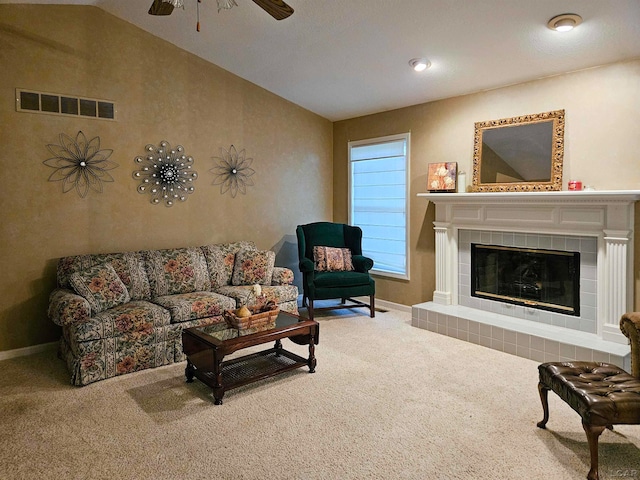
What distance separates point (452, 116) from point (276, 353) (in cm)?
316

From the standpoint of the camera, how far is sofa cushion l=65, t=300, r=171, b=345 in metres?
3.26

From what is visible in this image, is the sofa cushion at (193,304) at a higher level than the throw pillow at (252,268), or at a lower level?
lower

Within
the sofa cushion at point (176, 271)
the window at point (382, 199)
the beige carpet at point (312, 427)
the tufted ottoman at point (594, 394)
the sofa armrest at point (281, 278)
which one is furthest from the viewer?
the window at point (382, 199)

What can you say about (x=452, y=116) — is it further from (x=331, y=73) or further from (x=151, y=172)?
(x=151, y=172)

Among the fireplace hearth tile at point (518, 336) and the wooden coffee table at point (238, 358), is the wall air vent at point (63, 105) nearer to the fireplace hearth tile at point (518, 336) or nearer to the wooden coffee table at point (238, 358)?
the wooden coffee table at point (238, 358)

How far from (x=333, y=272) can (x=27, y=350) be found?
3125mm

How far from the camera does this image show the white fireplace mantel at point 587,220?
3.53 m

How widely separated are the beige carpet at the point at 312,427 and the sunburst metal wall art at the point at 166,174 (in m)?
1.88

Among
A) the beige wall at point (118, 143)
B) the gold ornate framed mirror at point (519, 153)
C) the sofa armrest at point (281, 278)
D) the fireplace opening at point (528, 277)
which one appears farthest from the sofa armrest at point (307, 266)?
the gold ornate framed mirror at point (519, 153)

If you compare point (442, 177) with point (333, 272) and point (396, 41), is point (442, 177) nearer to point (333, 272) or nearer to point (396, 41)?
point (396, 41)

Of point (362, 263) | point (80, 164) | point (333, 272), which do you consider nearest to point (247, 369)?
point (333, 272)

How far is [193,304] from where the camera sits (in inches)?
154

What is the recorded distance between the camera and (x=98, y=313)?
3.52 meters

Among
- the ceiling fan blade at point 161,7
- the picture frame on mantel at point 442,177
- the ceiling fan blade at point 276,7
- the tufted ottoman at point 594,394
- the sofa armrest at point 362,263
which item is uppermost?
the ceiling fan blade at point 161,7
